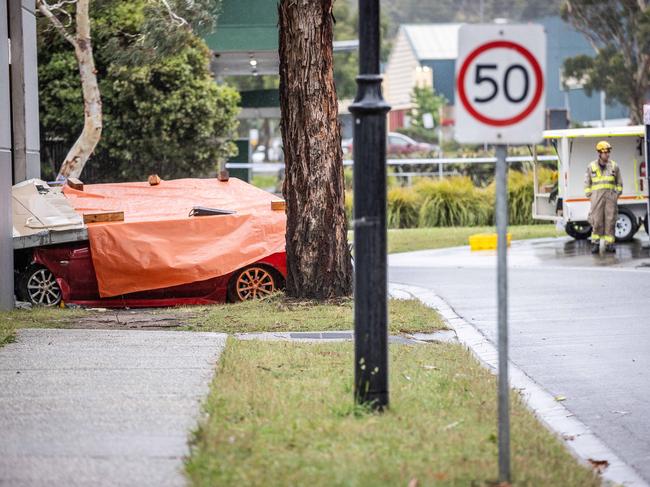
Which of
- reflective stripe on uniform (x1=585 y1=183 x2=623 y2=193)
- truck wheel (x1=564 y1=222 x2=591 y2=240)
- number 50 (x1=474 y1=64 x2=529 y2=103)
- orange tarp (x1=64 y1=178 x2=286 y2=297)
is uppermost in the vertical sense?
number 50 (x1=474 y1=64 x2=529 y2=103)

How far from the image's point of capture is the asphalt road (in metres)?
8.84

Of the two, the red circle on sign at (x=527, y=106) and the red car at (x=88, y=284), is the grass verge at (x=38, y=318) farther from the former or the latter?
the red circle on sign at (x=527, y=106)

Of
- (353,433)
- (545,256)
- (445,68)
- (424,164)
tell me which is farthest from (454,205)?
(445,68)

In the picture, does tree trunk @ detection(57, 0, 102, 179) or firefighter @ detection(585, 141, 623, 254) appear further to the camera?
firefighter @ detection(585, 141, 623, 254)

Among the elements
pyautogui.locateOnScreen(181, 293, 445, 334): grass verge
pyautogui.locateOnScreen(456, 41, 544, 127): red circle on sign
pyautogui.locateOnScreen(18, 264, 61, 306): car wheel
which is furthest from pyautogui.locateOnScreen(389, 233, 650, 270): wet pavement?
pyautogui.locateOnScreen(456, 41, 544, 127): red circle on sign

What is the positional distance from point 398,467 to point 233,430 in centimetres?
117

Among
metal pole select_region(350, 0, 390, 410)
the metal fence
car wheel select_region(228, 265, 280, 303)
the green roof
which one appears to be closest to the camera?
metal pole select_region(350, 0, 390, 410)

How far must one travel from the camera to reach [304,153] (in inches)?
545

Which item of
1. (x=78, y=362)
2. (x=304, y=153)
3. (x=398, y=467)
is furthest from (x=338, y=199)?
(x=398, y=467)

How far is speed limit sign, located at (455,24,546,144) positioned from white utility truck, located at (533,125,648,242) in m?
17.6

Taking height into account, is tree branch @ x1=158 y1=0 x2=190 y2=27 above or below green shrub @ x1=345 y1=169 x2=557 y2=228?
above

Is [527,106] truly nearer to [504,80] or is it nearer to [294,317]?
[504,80]

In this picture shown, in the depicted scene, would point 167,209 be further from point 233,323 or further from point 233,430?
point 233,430

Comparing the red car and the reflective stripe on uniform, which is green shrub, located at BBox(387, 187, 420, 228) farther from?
the red car
